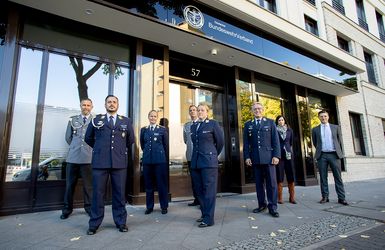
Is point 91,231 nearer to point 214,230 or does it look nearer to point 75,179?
point 75,179

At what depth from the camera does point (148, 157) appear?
16.8 ft

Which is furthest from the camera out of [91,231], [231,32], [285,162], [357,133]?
[357,133]

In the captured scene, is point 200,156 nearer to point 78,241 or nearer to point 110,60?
point 78,241

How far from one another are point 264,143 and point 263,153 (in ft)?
0.60

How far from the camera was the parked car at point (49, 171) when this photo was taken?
5003 millimetres

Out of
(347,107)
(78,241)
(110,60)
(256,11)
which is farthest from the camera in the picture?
(347,107)

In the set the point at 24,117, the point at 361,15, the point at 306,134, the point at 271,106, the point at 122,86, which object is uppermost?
the point at 361,15

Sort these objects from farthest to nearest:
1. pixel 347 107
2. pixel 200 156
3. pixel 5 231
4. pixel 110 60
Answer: pixel 347 107 → pixel 110 60 → pixel 200 156 → pixel 5 231

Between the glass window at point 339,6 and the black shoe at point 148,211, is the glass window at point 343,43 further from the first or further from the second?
the black shoe at point 148,211

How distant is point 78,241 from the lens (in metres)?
3.27

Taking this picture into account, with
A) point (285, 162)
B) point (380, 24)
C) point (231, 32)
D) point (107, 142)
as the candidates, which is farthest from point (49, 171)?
point (380, 24)

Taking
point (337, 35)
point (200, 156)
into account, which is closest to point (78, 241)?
point (200, 156)

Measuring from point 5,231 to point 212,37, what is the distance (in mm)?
5544

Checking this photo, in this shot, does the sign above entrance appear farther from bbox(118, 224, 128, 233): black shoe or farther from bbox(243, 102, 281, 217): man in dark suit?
bbox(118, 224, 128, 233): black shoe
